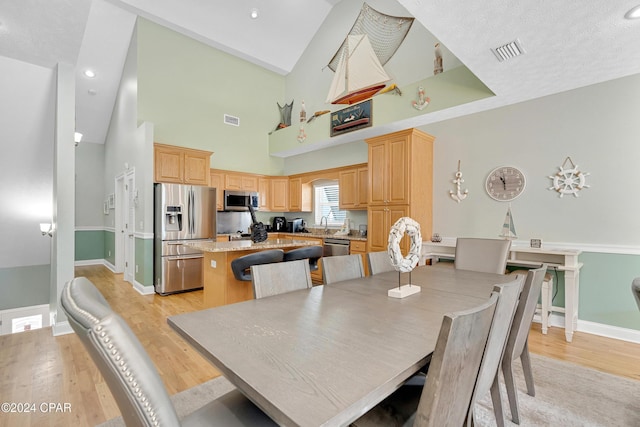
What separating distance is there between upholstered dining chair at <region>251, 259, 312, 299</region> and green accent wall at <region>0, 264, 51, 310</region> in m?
4.30

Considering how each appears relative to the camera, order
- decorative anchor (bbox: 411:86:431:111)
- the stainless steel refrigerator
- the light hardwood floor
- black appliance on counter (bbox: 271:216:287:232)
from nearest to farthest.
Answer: the light hardwood floor
decorative anchor (bbox: 411:86:431:111)
the stainless steel refrigerator
black appliance on counter (bbox: 271:216:287:232)

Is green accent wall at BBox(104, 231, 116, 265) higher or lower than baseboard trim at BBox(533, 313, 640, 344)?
higher

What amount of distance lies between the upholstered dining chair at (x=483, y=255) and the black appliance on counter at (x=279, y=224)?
4.54 m

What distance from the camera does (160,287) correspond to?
4.71 metres

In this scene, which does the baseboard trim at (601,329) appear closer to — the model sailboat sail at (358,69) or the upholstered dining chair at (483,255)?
the upholstered dining chair at (483,255)

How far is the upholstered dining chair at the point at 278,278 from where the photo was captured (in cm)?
167

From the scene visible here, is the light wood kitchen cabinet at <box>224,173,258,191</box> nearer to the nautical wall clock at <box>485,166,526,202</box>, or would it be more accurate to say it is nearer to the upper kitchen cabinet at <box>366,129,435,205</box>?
the upper kitchen cabinet at <box>366,129,435,205</box>

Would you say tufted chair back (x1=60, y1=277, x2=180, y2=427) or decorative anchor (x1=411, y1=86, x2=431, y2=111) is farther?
decorative anchor (x1=411, y1=86, x2=431, y2=111)

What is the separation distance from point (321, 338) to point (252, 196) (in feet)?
18.2

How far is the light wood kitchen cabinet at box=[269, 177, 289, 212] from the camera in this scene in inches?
271

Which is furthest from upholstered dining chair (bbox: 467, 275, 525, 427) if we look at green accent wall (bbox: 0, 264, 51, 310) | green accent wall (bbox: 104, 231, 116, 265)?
green accent wall (bbox: 104, 231, 116, 265)

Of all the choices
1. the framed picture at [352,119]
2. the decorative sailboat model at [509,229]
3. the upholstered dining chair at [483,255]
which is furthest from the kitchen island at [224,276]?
the decorative sailboat model at [509,229]

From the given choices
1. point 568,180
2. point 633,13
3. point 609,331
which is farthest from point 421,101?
point 609,331

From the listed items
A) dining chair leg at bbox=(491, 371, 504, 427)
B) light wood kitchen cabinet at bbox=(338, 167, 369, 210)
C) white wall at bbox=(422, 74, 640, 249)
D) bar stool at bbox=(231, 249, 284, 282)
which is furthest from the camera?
light wood kitchen cabinet at bbox=(338, 167, 369, 210)
